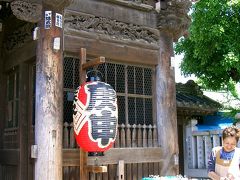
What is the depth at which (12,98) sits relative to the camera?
7.72 meters

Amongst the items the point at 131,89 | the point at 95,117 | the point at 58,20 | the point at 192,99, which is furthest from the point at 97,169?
the point at 192,99

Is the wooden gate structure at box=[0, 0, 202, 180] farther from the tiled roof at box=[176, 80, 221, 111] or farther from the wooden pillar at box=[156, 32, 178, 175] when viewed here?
the tiled roof at box=[176, 80, 221, 111]

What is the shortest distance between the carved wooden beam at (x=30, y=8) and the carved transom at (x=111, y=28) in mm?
402

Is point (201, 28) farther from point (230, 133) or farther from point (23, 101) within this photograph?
point (230, 133)

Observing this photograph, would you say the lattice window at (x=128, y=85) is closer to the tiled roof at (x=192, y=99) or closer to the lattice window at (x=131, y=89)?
the lattice window at (x=131, y=89)

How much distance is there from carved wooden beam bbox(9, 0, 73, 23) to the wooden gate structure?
0.02m

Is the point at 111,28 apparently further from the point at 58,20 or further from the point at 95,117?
the point at 95,117

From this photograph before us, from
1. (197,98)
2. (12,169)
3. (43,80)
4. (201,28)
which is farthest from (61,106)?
(201,28)

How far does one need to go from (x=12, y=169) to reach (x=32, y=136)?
0.89m

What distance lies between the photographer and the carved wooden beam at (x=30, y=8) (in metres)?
6.21

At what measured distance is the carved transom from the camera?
6.89m

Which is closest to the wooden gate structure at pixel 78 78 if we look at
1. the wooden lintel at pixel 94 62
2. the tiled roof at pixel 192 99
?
the wooden lintel at pixel 94 62

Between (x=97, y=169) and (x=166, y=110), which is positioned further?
(x=166, y=110)

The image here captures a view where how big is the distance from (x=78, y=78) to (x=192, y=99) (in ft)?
22.0
